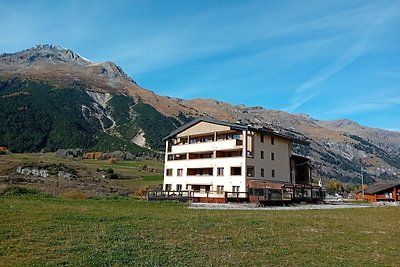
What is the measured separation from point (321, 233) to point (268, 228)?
9.30 ft

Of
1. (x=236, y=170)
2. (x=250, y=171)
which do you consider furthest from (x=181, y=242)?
(x=236, y=170)

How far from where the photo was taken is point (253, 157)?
2291 inches

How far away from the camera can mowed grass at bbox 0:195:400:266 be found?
1323 centimetres

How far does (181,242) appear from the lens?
635 inches

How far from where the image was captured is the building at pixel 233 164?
182ft

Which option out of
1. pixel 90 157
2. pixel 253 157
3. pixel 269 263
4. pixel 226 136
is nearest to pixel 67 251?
pixel 269 263

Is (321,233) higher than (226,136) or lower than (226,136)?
lower

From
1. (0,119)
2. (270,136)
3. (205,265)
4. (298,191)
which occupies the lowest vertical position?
(205,265)

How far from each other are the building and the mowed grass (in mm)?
29599

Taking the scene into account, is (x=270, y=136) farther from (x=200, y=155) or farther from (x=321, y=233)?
(x=321, y=233)

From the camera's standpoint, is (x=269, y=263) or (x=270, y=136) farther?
(x=270, y=136)

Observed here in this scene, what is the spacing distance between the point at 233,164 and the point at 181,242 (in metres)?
42.7

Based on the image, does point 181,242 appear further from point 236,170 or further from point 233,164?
point 236,170

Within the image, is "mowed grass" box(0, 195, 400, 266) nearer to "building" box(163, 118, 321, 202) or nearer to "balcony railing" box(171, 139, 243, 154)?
"building" box(163, 118, 321, 202)
